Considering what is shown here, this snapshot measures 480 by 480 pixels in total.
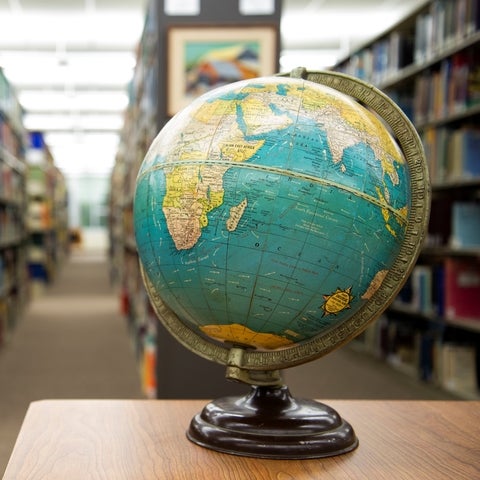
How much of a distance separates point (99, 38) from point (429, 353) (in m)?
7.07

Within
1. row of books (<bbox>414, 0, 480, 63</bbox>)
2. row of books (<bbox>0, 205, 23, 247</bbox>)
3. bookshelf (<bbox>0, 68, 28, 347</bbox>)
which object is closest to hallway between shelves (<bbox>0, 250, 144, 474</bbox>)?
bookshelf (<bbox>0, 68, 28, 347</bbox>)

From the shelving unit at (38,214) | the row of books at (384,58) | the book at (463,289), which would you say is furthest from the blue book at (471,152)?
the shelving unit at (38,214)

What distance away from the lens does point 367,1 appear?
28.1 feet

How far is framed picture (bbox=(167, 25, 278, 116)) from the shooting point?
124 inches

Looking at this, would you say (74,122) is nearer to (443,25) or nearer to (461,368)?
(443,25)

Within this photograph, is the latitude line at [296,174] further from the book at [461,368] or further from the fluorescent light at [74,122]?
the fluorescent light at [74,122]

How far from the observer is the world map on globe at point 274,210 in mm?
999

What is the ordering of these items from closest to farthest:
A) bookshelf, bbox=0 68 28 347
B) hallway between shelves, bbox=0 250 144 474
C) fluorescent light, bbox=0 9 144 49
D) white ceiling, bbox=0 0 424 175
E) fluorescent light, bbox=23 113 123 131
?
A: 1. hallway between shelves, bbox=0 250 144 474
2. bookshelf, bbox=0 68 28 347
3. white ceiling, bbox=0 0 424 175
4. fluorescent light, bbox=0 9 144 49
5. fluorescent light, bbox=23 113 123 131

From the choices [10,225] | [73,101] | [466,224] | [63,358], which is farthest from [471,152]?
[73,101]

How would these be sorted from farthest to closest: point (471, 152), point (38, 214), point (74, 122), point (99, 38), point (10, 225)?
point (74, 122) → point (38, 214) → point (99, 38) → point (10, 225) → point (471, 152)

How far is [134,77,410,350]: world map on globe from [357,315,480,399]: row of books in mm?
3436

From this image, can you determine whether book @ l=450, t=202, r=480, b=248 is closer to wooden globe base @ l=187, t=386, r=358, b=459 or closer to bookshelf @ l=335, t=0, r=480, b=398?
bookshelf @ l=335, t=0, r=480, b=398

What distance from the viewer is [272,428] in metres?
1.11

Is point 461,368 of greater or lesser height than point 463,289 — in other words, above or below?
below
